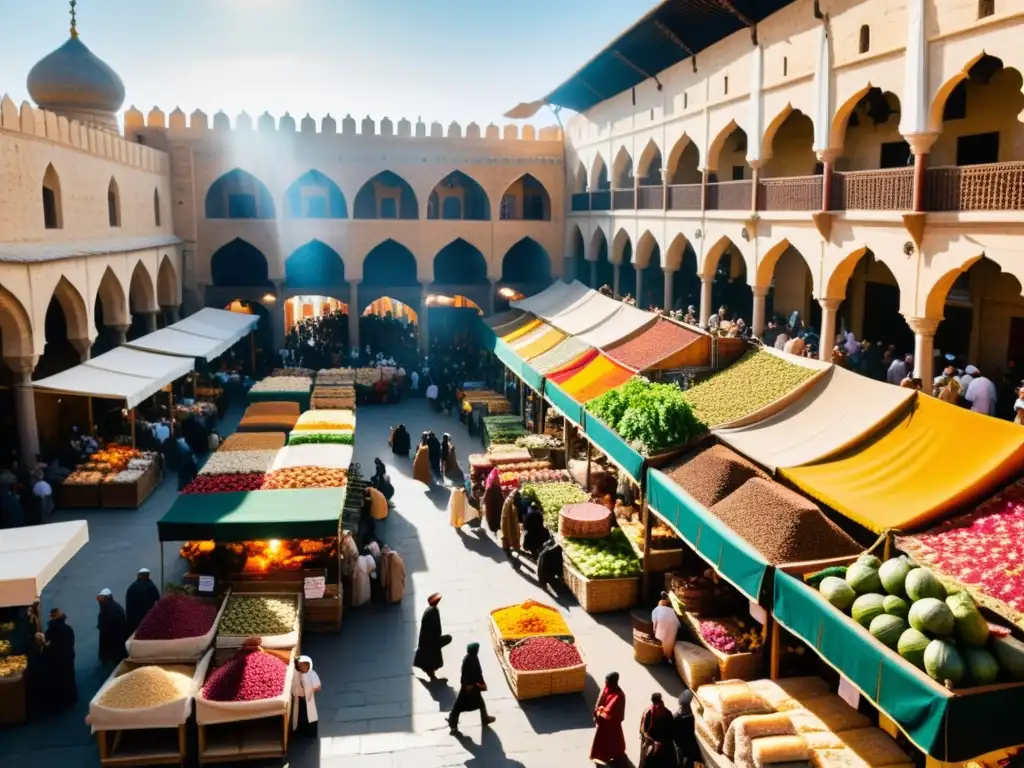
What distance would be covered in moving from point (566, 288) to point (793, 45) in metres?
10.9

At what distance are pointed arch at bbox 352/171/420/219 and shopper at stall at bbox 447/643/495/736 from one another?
22115 millimetres

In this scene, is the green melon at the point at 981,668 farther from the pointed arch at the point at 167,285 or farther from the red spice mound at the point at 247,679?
the pointed arch at the point at 167,285

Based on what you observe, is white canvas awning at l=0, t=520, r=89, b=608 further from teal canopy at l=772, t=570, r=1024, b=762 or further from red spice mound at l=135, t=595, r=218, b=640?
teal canopy at l=772, t=570, r=1024, b=762

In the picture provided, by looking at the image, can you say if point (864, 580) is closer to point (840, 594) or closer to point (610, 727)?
point (840, 594)

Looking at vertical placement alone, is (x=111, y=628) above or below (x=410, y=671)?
above

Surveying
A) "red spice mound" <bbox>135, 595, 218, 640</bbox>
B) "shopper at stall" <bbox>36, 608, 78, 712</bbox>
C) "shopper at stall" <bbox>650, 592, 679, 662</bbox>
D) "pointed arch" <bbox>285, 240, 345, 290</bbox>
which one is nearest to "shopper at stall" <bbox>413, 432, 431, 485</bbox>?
"red spice mound" <bbox>135, 595, 218, 640</bbox>

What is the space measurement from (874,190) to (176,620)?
1037 cm

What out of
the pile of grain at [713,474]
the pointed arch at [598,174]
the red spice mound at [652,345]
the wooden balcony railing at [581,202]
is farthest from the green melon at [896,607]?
the wooden balcony railing at [581,202]

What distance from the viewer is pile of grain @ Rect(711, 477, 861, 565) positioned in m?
8.11

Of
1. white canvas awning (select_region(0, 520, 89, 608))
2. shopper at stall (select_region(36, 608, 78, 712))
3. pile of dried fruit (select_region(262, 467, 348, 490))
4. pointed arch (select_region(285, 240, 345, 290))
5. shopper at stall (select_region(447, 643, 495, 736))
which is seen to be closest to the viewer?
shopper at stall (select_region(447, 643, 495, 736))

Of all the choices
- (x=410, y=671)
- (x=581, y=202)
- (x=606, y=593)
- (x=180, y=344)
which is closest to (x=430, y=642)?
(x=410, y=671)

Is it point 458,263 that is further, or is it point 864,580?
point 458,263

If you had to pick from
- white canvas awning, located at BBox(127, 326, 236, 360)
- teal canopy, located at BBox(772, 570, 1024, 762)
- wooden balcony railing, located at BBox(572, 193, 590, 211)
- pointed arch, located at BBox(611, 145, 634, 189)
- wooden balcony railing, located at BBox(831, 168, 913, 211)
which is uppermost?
pointed arch, located at BBox(611, 145, 634, 189)

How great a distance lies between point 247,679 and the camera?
27.0 feet
